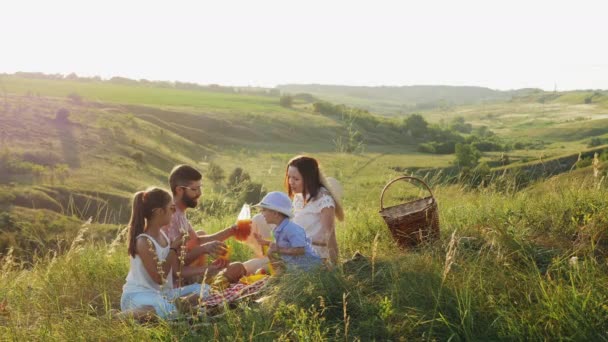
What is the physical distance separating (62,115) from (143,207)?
55815 mm

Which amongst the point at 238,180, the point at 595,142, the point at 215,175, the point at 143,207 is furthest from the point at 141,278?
the point at 595,142

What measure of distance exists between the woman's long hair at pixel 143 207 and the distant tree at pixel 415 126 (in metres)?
96.4

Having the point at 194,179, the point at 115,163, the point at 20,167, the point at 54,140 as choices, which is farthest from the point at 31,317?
the point at 54,140

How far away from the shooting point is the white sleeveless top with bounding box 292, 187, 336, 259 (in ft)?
17.7

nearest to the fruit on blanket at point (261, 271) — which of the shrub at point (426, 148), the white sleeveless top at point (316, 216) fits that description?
the white sleeveless top at point (316, 216)

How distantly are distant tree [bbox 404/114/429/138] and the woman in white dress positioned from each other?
9527 centimetres

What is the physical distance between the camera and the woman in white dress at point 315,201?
541 centimetres

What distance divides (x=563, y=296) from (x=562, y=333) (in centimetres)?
22

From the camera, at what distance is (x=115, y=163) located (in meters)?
47.2

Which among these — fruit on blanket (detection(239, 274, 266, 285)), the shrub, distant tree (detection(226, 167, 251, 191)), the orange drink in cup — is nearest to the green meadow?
distant tree (detection(226, 167, 251, 191))

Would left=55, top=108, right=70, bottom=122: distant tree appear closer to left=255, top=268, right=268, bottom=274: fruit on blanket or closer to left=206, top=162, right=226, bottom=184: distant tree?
left=206, top=162, right=226, bottom=184: distant tree

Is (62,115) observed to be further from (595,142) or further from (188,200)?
(595,142)

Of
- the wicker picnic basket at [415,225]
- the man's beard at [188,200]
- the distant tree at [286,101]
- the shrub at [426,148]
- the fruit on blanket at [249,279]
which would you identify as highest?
the man's beard at [188,200]

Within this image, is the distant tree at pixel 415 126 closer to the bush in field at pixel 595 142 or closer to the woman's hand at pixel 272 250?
the bush in field at pixel 595 142
